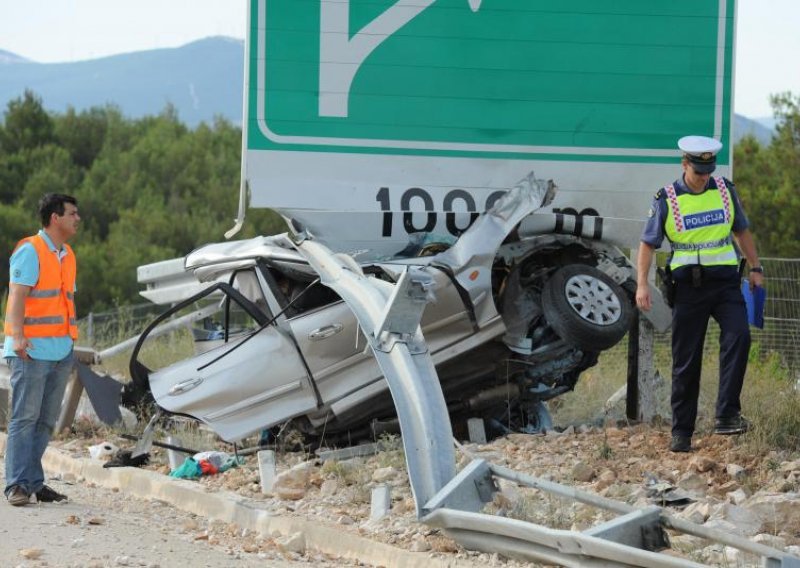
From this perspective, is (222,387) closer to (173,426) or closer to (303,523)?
(173,426)

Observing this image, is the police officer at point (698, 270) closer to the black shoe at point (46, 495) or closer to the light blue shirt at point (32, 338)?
the light blue shirt at point (32, 338)

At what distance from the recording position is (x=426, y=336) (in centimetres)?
1001

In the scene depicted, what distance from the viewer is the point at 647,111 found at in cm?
1179

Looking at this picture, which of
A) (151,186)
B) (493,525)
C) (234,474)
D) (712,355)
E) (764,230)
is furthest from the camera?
(151,186)

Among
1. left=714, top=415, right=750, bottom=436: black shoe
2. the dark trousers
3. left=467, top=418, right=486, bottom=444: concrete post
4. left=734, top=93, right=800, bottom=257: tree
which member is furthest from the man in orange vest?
left=734, top=93, right=800, bottom=257: tree

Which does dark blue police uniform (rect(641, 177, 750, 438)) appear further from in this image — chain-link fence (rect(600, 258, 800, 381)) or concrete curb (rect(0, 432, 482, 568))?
chain-link fence (rect(600, 258, 800, 381))

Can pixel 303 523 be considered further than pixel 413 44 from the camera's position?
No

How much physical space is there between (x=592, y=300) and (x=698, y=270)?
1382 millimetres

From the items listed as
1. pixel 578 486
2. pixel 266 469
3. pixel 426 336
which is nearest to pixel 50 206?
pixel 266 469

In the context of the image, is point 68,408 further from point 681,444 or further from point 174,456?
Result: point 681,444

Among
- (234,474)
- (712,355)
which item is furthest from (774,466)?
(712,355)

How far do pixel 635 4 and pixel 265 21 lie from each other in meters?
3.04

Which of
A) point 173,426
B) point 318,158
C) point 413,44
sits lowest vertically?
point 173,426

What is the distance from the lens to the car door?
9797 mm
